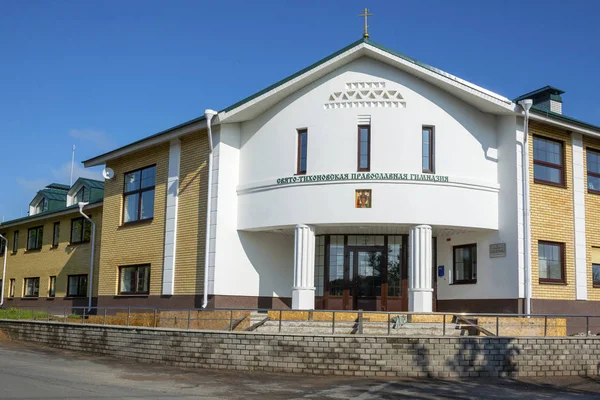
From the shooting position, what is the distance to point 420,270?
18500 millimetres

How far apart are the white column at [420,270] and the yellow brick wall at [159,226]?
20.6 feet

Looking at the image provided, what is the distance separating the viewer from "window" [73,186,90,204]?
31828 millimetres

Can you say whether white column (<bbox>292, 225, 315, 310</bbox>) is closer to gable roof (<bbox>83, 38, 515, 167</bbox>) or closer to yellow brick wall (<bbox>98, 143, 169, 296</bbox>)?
gable roof (<bbox>83, 38, 515, 167</bbox>)

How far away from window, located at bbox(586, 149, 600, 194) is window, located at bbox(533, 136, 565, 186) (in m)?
1.33

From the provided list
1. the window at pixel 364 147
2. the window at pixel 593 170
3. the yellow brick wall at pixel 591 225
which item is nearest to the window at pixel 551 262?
the yellow brick wall at pixel 591 225

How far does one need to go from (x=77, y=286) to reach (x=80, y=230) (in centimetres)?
244

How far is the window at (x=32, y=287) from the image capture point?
32875mm

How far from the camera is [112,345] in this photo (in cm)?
1866

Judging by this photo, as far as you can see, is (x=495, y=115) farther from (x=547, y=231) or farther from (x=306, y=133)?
(x=306, y=133)

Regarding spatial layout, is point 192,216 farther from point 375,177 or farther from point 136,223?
point 375,177

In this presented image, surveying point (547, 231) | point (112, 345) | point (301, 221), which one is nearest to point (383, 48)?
point (301, 221)

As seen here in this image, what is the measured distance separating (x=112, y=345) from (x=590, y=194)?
1442 centimetres

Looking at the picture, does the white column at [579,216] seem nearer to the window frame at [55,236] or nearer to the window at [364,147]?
the window at [364,147]

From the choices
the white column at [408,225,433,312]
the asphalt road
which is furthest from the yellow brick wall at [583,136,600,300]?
the asphalt road
